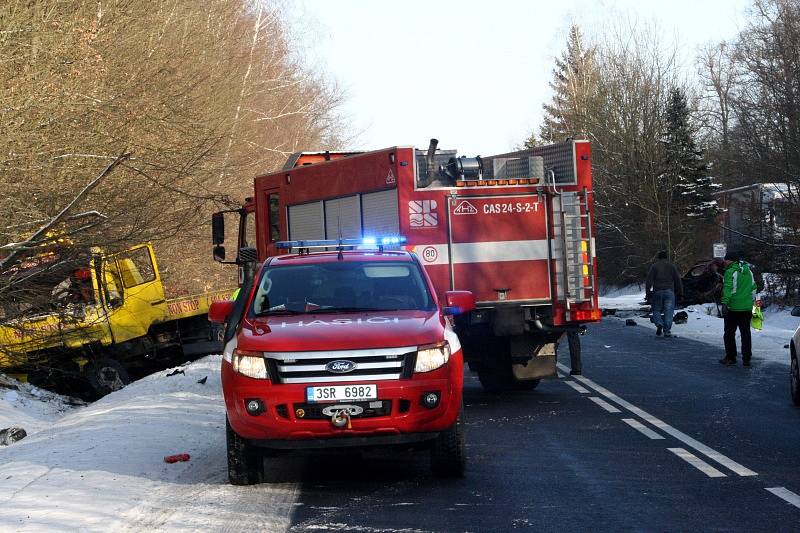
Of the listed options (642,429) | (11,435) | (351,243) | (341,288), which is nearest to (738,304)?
(642,429)

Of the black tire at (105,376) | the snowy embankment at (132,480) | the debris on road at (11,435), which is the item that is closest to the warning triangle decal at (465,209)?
the snowy embankment at (132,480)

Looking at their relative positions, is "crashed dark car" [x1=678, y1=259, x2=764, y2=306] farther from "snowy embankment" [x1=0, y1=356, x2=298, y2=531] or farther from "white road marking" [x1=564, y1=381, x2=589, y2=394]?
"snowy embankment" [x1=0, y1=356, x2=298, y2=531]

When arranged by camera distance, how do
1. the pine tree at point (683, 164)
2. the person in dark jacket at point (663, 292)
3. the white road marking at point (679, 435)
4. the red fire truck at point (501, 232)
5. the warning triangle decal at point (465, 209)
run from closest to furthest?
the white road marking at point (679, 435)
the red fire truck at point (501, 232)
the warning triangle decal at point (465, 209)
the person in dark jacket at point (663, 292)
the pine tree at point (683, 164)

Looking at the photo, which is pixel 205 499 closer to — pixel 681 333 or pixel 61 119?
pixel 61 119

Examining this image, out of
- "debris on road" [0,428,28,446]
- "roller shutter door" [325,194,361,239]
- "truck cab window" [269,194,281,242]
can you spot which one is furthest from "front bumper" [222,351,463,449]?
"truck cab window" [269,194,281,242]

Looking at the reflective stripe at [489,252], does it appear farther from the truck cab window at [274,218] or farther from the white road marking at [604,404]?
the truck cab window at [274,218]

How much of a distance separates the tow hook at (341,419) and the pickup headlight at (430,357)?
23.4 inches

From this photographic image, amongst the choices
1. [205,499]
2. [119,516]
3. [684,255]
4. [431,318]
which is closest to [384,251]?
[431,318]

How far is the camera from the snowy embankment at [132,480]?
7.14m

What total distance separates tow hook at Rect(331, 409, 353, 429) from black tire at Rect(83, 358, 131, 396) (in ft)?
43.8

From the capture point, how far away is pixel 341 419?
799 centimetres

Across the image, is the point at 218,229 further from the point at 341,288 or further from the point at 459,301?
the point at 459,301

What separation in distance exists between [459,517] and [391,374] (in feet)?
4.42

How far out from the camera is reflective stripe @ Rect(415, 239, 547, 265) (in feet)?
44.3
